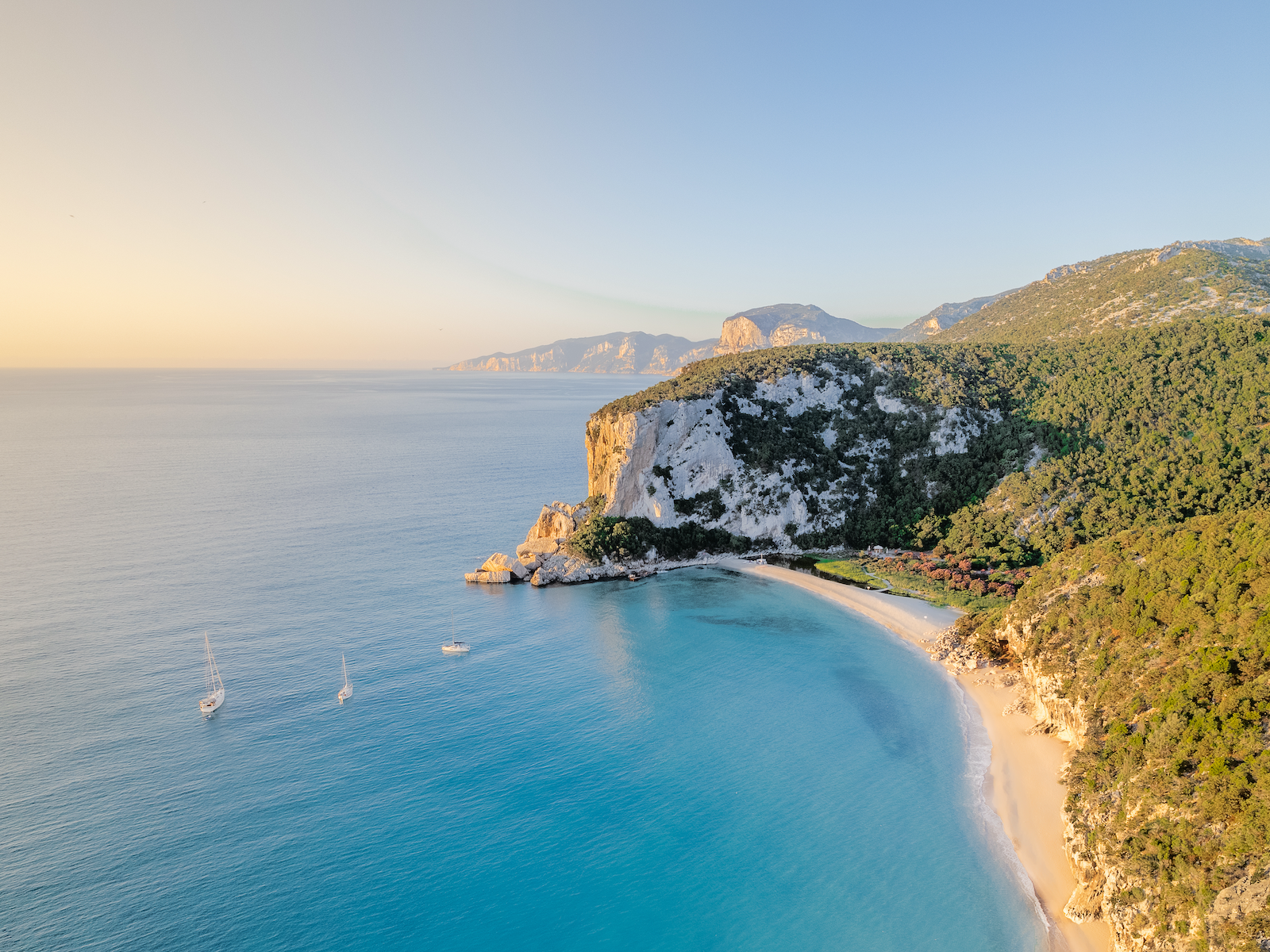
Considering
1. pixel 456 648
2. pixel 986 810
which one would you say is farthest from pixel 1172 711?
pixel 456 648

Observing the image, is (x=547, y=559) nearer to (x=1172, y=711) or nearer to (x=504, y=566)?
(x=504, y=566)

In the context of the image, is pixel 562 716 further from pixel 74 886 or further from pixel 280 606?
pixel 280 606

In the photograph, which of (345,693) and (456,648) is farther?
(456,648)

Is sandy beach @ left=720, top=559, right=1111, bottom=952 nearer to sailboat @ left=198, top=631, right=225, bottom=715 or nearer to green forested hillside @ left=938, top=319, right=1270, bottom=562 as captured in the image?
green forested hillside @ left=938, top=319, right=1270, bottom=562

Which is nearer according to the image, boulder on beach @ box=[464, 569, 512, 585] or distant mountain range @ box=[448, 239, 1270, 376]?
boulder on beach @ box=[464, 569, 512, 585]

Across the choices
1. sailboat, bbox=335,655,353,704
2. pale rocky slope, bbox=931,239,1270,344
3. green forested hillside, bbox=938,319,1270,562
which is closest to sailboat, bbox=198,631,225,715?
sailboat, bbox=335,655,353,704

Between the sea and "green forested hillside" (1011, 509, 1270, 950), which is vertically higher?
"green forested hillside" (1011, 509, 1270, 950)

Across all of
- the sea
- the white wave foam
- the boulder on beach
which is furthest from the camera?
the boulder on beach
